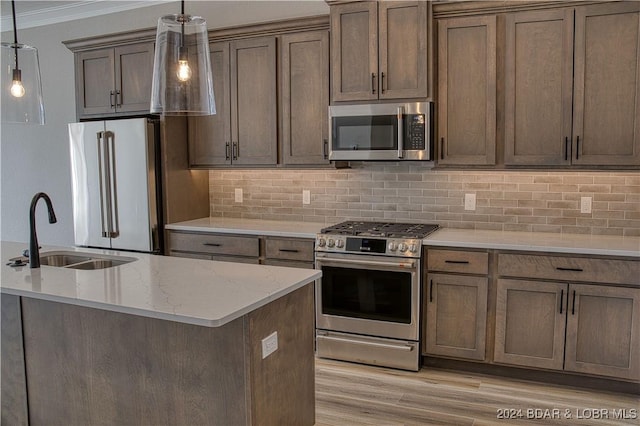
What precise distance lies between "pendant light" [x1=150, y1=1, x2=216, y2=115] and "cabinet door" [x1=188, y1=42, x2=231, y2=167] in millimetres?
2195

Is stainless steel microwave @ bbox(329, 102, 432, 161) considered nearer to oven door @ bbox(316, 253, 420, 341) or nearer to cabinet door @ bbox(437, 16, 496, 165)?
cabinet door @ bbox(437, 16, 496, 165)

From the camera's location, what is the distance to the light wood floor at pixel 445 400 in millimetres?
3062

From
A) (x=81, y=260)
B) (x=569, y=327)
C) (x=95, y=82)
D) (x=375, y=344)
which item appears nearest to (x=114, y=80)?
(x=95, y=82)

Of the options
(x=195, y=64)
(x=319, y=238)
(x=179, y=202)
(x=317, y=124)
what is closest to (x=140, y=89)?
(x=179, y=202)

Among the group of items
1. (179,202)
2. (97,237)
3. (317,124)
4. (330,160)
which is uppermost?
(317,124)

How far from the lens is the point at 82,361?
248cm

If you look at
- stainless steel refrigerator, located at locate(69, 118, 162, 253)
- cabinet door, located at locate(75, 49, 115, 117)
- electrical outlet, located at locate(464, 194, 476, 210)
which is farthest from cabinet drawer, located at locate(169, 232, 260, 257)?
electrical outlet, located at locate(464, 194, 476, 210)

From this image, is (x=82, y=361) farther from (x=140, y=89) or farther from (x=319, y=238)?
(x=140, y=89)

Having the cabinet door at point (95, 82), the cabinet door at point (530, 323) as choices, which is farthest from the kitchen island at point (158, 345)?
the cabinet door at point (95, 82)

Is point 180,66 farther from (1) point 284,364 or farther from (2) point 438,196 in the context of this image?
(2) point 438,196

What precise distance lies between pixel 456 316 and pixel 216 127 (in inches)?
98.2

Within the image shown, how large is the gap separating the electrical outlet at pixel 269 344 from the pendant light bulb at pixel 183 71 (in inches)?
45.3

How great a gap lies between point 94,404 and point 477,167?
278cm

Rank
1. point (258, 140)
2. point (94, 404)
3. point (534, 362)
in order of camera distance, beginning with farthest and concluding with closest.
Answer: point (258, 140), point (534, 362), point (94, 404)
